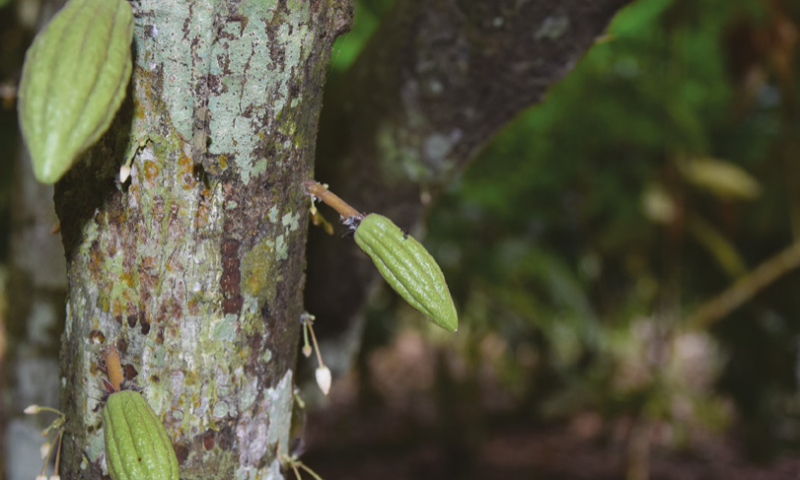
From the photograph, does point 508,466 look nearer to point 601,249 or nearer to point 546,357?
point 546,357

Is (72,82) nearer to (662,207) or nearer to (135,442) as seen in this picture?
(135,442)

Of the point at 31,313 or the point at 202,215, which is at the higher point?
the point at 202,215

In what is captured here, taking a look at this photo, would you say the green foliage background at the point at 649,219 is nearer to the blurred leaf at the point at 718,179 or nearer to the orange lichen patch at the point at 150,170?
the blurred leaf at the point at 718,179

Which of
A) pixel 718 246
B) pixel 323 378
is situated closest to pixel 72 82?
pixel 323 378

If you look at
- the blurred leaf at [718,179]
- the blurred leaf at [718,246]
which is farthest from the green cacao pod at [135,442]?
the blurred leaf at [718,246]

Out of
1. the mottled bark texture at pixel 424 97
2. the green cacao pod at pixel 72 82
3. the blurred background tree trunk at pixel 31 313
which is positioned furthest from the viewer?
the blurred background tree trunk at pixel 31 313

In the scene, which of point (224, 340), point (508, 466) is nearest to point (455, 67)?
point (224, 340)

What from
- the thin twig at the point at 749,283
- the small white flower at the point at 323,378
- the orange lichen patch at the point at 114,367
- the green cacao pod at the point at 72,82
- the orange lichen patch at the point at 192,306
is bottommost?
the thin twig at the point at 749,283

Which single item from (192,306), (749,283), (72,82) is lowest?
(749,283)
